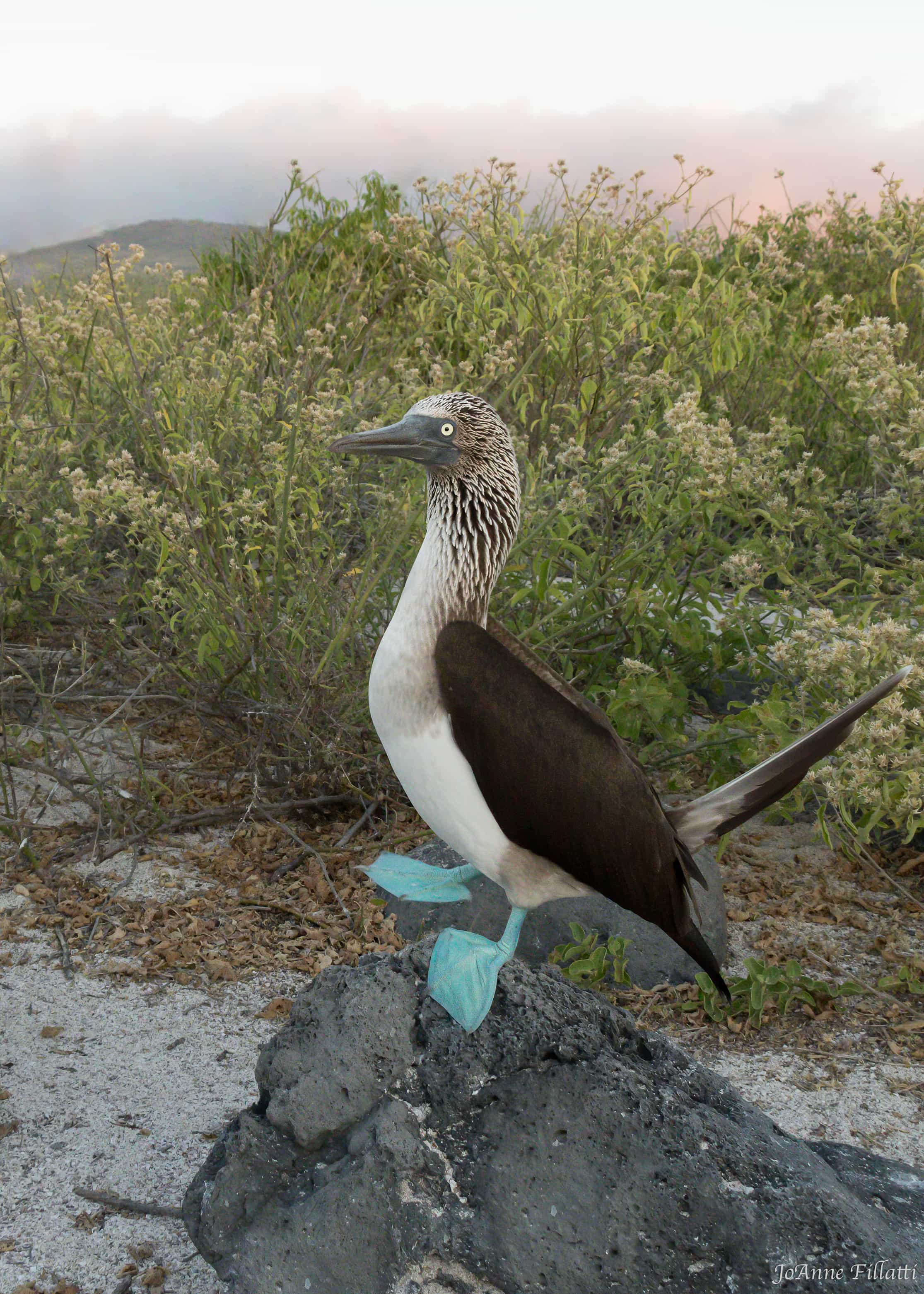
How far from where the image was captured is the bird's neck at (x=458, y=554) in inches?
90.5

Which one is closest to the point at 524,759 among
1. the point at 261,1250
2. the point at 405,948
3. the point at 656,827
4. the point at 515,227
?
the point at 656,827

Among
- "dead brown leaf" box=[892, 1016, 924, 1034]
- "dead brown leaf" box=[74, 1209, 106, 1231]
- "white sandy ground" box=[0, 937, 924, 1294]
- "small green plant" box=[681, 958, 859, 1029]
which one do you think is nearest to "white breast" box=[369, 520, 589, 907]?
"white sandy ground" box=[0, 937, 924, 1294]

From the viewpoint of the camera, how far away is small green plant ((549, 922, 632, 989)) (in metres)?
3.39

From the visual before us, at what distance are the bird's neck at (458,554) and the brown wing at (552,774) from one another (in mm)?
57

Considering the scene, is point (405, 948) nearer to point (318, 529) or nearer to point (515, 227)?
point (318, 529)

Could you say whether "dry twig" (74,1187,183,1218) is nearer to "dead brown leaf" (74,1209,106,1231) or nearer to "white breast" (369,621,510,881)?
"dead brown leaf" (74,1209,106,1231)

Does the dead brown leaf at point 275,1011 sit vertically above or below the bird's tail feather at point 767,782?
below

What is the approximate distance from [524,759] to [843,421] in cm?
408

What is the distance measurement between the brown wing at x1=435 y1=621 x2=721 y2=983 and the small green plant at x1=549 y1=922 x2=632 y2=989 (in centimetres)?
109

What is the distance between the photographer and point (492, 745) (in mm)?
2221

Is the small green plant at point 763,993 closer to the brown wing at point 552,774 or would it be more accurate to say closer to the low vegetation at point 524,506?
the low vegetation at point 524,506
